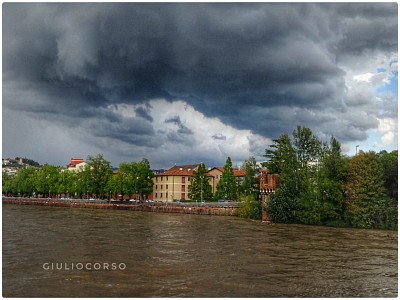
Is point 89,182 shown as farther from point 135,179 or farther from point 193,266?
point 193,266

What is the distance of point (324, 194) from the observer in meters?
61.0

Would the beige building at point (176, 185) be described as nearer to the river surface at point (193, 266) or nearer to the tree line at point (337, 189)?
the tree line at point (337, 189)

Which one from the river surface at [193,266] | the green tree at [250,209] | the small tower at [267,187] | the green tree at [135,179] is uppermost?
the green tree at [135,179]

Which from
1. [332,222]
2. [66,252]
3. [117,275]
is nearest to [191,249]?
[66,252]

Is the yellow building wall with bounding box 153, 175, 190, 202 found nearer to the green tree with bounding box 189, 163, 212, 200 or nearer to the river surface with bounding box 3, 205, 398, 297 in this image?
the green tree with bounding box 189, 163, 212, 200

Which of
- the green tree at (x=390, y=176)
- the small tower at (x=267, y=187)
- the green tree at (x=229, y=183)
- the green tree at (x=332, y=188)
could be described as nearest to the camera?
the green tree at (x=390, y=176)

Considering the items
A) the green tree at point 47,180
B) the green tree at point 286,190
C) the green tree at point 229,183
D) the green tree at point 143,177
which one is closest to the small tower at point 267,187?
the green tree at point 286,190

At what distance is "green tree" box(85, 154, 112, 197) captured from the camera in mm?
121750

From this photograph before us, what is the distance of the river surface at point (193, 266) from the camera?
19469 millimetres

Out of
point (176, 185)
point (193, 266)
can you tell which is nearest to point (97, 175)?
point (176, 185)

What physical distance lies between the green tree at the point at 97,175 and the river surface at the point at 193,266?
82.7 meters

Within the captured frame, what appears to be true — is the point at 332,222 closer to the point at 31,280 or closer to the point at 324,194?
the point at 324,194

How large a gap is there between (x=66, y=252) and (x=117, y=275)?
901 centimetres

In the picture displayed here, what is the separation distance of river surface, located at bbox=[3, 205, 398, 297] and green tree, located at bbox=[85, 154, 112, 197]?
8271 cm
